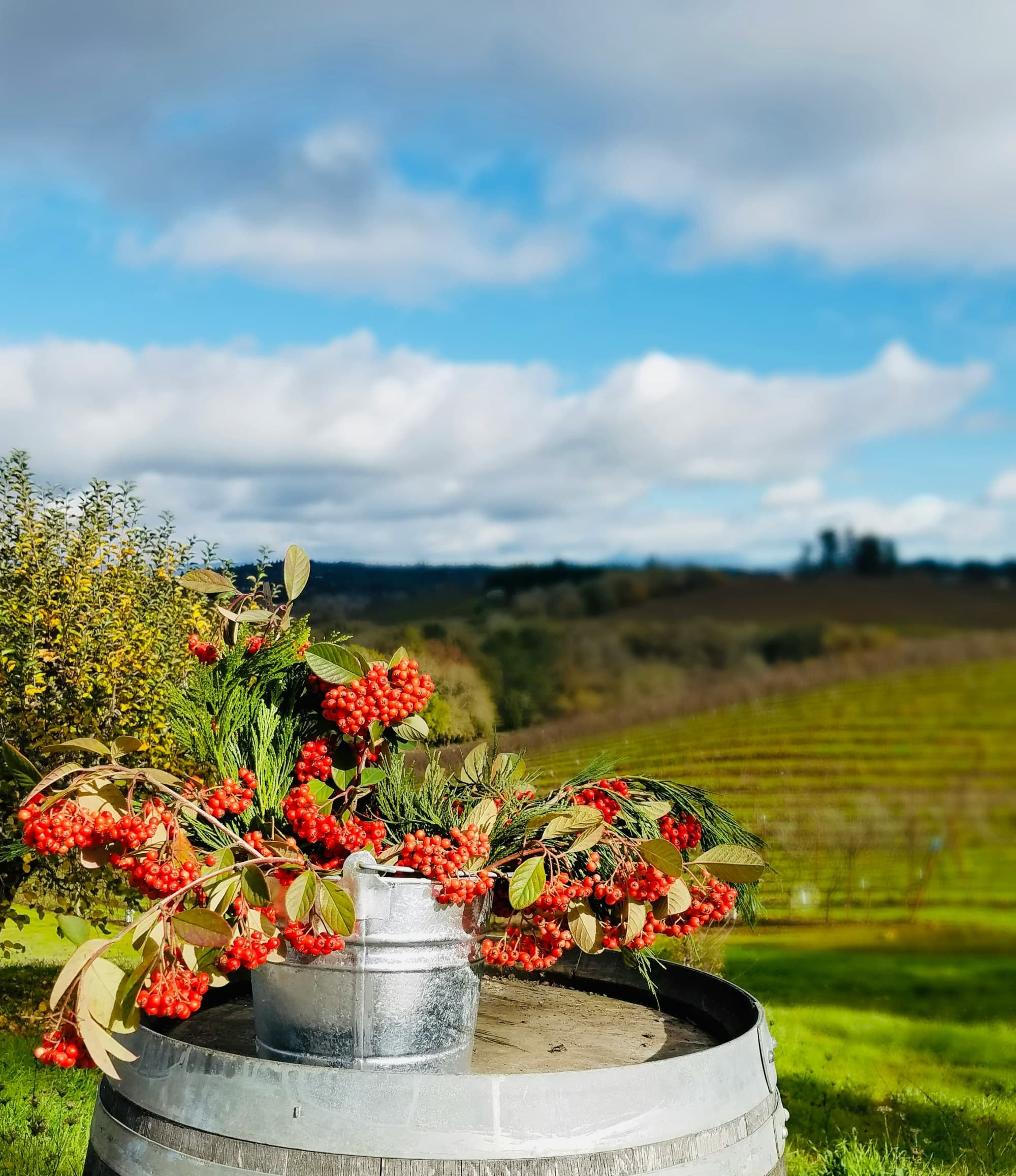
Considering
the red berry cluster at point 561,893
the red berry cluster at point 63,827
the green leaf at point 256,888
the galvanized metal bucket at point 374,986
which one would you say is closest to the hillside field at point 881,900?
the red berry cluster at point 561,893

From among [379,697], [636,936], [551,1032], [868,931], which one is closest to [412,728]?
[379,697]

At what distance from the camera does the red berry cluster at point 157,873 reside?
1.65 m

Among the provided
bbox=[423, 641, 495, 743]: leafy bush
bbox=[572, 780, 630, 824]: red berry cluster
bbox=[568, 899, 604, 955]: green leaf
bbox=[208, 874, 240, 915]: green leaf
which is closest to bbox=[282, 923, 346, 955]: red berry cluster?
bbox=[208, 874, 240, 915]: green leaf

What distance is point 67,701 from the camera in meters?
5.87

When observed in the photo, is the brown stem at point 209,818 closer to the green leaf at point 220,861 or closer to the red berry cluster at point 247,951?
the green leaf at point 220,861

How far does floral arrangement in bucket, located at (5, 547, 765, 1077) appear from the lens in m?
1.63

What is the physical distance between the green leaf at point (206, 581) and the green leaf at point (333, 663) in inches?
13.5

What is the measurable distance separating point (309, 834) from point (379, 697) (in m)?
0.27

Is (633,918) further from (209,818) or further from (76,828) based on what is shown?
(76,828)

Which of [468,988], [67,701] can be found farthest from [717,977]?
[67,701]

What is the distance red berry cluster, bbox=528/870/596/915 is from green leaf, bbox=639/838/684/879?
116mm

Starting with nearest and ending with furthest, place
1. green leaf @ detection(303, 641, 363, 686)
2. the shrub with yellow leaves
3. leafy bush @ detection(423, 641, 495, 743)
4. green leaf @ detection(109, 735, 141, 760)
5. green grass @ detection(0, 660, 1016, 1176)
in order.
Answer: green leaf @ detection(109, 735, 141, 760) < green leaf @ detection(303, 641, 363, 686) < green grass @ detection(0, 660, 1016, 1176) < leafy bush @ detection(423, 641, 495, 743) < the shrub with yellow leaves

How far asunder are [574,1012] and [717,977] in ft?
1.15

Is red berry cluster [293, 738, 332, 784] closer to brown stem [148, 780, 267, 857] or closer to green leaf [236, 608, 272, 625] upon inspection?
brown stem [148, 780, 267, 857]
